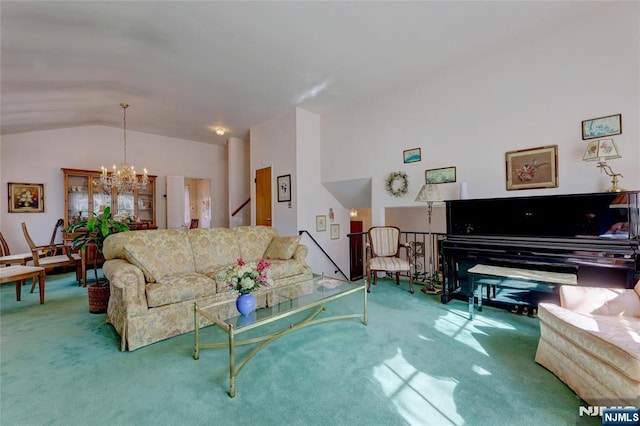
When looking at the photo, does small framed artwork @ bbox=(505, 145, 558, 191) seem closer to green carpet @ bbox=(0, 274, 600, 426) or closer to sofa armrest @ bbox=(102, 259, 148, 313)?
green carpet @ bbox=(0, 274, 600, 426)

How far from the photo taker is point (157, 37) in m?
2.83

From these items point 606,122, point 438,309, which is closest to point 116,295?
point 438,309

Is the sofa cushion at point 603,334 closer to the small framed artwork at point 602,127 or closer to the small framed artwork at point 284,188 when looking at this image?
the small framed artwork at point 602,127

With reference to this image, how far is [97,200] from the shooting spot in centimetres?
562

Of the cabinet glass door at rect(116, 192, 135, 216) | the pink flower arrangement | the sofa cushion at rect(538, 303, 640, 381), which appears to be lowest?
the sofa cushion at rect(538, 303, 640, 381)

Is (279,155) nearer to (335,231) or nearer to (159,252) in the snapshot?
(335,231)

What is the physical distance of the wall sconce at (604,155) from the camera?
2.54 metres

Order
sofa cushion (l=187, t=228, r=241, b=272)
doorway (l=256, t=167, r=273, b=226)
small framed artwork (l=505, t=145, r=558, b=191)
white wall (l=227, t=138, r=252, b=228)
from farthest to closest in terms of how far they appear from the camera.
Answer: white wall (l=227, t=138, r=252, b=228)
doorway (l=256, t=167, r=273, b=226)
sofa cushion (l=187, t=228, r=241, b=272)
small framed artwork (l=505, t=145, r=558, b=191)

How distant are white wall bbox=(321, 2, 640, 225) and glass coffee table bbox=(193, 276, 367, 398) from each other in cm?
215

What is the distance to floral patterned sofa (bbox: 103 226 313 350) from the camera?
7.72ft

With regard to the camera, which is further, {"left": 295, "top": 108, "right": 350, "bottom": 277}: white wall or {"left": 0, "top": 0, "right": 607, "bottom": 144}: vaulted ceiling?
{"left": 295, "top": 108, "right": 350, "bottom": 277}: white wall

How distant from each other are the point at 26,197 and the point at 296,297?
5871mm

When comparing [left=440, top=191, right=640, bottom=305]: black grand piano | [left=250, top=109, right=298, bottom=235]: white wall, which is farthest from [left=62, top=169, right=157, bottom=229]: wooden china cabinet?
[left=440, top=191, right=640, bottom=305]: black grand piano

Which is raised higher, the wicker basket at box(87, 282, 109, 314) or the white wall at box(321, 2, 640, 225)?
the white wall at box(321, 2, 640, 225)
